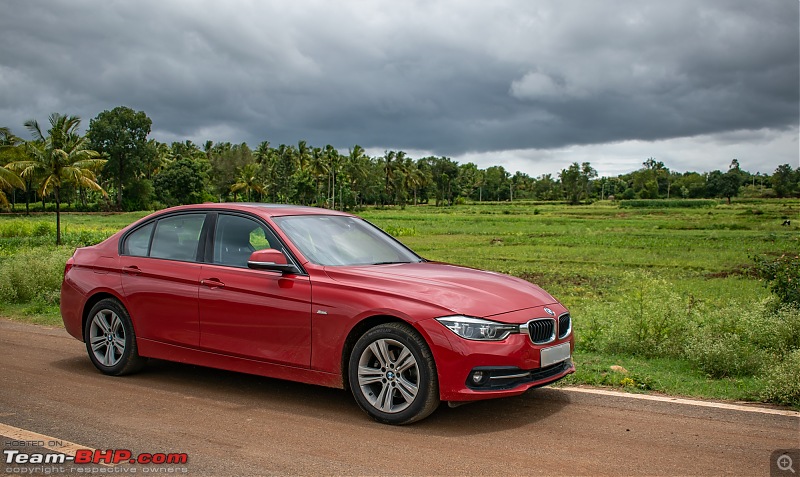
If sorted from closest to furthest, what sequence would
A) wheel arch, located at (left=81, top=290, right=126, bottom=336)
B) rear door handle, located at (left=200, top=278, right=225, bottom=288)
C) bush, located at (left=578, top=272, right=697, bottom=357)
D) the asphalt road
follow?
the asphalt road → rear door handle, located at (left=200, top=278, right=225, bottom=288) → wheel arch, located at (left=81, top=290, right=126, bottom=336) → bush, located at (left=578, top=272, right=697, bottom=357)

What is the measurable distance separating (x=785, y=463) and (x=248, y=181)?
111923mm

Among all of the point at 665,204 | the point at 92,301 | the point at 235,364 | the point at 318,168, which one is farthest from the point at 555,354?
the point at 665,204

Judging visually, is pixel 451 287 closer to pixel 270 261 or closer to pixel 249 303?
pixel 270 261

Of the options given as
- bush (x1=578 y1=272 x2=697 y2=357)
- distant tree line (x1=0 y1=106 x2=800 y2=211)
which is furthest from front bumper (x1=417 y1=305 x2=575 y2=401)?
distant tree line (x1=0 y1=106 x2=800 y2=211)

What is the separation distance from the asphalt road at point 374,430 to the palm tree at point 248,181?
355ft

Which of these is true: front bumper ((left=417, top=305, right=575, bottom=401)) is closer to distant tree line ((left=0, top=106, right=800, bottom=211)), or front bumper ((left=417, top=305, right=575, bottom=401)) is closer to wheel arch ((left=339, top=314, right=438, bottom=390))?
wheel arch ((left=339, top=314, right=438, bottom=390))

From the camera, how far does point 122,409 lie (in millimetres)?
5746

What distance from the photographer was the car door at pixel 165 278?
6488 millimetres

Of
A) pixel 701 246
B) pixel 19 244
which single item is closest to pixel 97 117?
pixel 19 244

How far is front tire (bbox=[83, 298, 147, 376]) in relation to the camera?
6.95 metres

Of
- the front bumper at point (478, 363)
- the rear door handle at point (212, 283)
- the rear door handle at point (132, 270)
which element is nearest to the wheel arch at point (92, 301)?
the rear door handle at point (132, 270)

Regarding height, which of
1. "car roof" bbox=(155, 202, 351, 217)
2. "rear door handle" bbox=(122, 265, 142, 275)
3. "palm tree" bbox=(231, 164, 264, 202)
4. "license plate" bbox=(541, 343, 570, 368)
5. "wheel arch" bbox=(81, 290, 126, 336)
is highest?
"palm tree" bbox=(231, 164, 264, 202)

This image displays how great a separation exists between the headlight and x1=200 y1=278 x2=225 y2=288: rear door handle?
7.18 ft

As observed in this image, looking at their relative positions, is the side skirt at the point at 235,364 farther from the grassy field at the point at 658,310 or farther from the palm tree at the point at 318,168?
the palm tree at the point at 318,168
